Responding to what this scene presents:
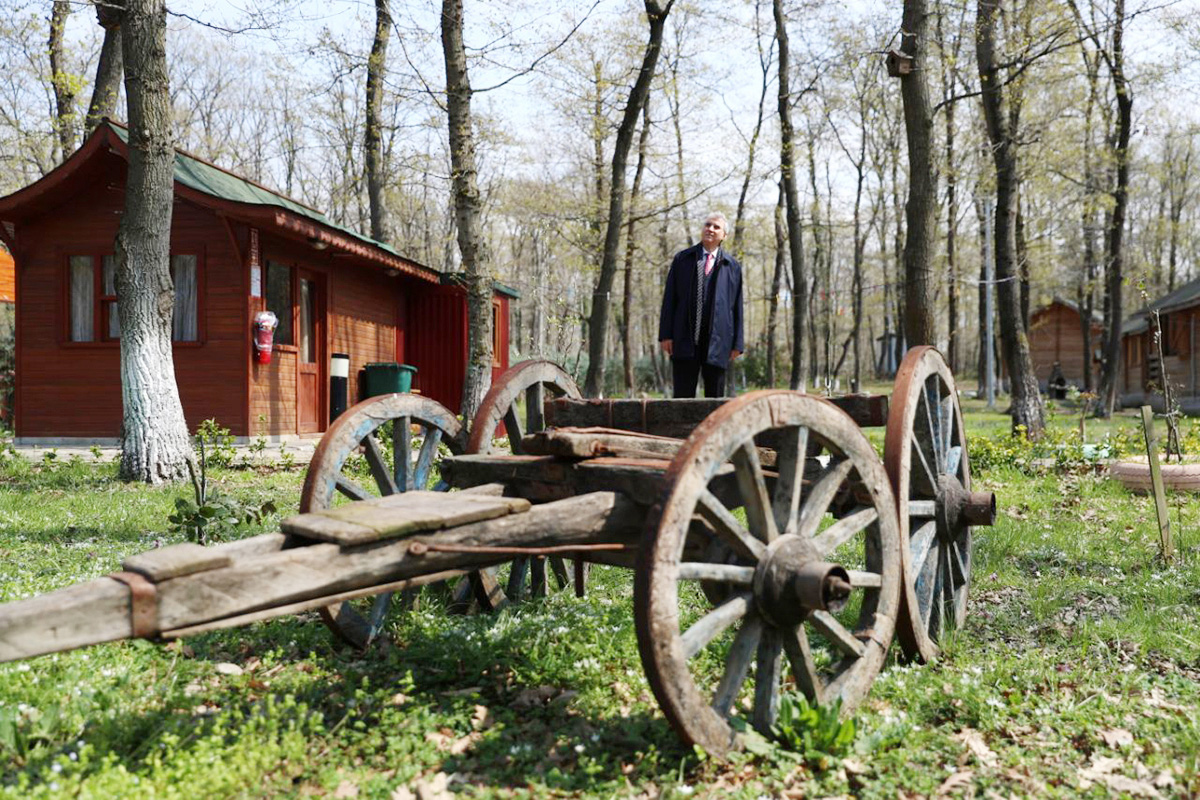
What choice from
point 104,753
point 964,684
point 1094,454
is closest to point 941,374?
point 964,684

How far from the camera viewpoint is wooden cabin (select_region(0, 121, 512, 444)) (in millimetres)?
12148

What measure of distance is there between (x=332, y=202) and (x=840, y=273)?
30331mm

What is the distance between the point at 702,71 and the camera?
83.7 ft

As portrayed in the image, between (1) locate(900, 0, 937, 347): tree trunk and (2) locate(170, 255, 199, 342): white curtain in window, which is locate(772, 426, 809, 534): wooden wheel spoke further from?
(2) locate(170, 255, 199, 342): white curtain in window

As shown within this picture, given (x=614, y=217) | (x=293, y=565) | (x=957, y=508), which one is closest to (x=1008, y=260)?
(x=614, y=217)

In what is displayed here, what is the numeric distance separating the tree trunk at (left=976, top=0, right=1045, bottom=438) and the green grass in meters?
7.65

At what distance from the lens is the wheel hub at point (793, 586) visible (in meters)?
2.87

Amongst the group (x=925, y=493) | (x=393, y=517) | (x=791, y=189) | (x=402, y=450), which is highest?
(x=791, y=189)

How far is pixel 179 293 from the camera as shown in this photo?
12.6m

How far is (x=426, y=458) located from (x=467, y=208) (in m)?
5.67

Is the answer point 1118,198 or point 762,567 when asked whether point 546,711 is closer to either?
point 762,567

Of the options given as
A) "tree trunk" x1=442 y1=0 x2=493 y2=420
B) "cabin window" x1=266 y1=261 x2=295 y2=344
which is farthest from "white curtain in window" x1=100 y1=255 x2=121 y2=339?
"tree trunk" x1=442 y1=0 x2=493 y2=420

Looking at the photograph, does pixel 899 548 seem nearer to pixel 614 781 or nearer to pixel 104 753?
pixel 614 781

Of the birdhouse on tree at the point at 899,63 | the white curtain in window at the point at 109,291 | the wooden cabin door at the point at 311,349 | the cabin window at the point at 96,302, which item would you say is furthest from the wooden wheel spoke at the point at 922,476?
the white curtain in window at the point at 109,291
